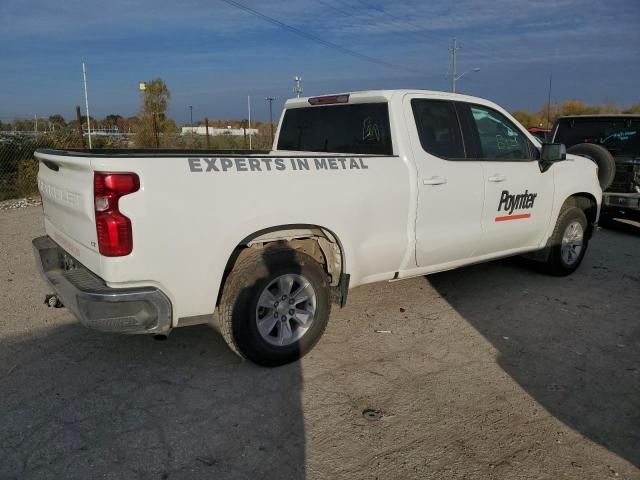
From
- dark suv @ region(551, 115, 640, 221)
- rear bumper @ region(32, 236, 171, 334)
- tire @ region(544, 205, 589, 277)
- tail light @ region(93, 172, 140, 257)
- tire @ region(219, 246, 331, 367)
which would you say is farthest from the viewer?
dark suv @ region(551, 115, 640, 221)

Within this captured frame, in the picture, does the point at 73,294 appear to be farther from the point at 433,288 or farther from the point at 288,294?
the point at 433,288

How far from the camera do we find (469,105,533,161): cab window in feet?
16.7

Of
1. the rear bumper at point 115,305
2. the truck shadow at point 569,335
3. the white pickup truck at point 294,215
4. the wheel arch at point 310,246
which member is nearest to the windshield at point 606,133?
the truck shadow at point 569,335

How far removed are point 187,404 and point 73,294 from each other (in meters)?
0.98

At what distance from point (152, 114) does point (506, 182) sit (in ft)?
50.0

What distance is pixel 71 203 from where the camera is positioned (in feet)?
11.1

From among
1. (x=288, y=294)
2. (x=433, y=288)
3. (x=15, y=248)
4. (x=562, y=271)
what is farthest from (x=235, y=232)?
(x=15, y=248)

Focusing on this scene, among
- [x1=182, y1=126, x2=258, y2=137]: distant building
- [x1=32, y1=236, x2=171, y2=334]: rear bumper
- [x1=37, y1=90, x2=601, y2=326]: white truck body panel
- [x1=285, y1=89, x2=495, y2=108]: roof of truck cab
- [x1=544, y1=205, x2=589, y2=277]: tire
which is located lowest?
[x1=544, y1=205, x2=589, y2=277]: tire

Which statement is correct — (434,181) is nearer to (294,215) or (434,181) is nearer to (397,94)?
(397,94)

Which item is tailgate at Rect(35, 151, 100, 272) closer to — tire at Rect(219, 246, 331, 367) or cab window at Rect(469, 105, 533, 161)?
tire at Rect(219, 246, 331, 367)

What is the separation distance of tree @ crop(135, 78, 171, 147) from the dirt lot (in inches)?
481

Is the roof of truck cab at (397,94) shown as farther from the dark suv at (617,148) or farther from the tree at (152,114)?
the tree at (152,114)

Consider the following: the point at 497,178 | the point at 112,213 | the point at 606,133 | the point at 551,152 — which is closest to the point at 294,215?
the point at 112,213

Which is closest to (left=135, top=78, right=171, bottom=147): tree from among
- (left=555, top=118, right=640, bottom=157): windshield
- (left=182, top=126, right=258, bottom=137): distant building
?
(left=182, top=126, right=258, bottom=137): distant building
